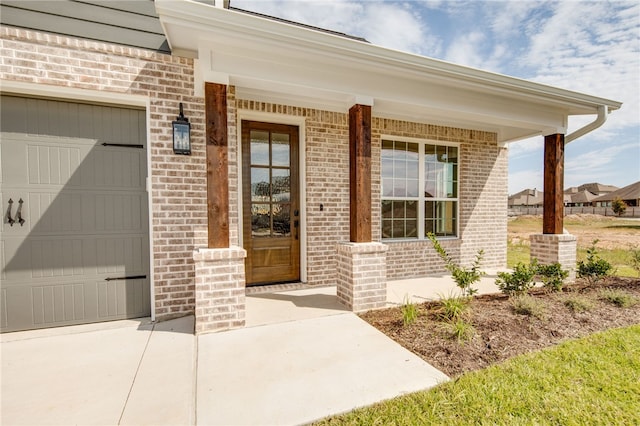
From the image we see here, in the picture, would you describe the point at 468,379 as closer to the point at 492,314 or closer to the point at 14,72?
the point at 492,314

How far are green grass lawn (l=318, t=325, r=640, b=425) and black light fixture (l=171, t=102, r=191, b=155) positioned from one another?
3.01m

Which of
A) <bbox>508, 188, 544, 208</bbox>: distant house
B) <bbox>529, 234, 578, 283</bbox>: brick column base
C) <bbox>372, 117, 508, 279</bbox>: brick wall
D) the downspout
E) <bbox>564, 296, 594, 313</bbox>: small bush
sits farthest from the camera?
<bbox>508, 188, 544, 208</bbox>: distant house

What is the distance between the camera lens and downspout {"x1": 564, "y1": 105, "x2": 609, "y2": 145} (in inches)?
182

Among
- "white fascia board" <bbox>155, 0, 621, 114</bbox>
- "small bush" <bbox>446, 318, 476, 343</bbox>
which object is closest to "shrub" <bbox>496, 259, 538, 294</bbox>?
"small bush" <bbox>446, 318, 476, 343</bbox>

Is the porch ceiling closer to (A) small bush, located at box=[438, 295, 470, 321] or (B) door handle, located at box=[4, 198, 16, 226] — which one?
(B) door handle, located at box=[4, 198, 16, 226]

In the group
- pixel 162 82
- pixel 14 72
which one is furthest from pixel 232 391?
pixel 14 72

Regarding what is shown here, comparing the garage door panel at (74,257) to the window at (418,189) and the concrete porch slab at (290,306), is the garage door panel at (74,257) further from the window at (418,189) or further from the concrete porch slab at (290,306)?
the window at (418,189)

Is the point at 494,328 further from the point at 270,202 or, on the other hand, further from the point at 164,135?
the point at 164,135

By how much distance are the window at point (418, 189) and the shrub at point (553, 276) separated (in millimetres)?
1755

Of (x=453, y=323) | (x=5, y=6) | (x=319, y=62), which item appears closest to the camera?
(x=5, y=6)

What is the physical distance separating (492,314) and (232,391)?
9.67ft

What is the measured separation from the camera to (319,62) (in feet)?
10.7

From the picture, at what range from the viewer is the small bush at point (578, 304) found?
11.5 ft

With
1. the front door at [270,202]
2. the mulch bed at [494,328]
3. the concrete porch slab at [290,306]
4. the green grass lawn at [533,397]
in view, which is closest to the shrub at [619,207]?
the mulch bed at [494,328]
